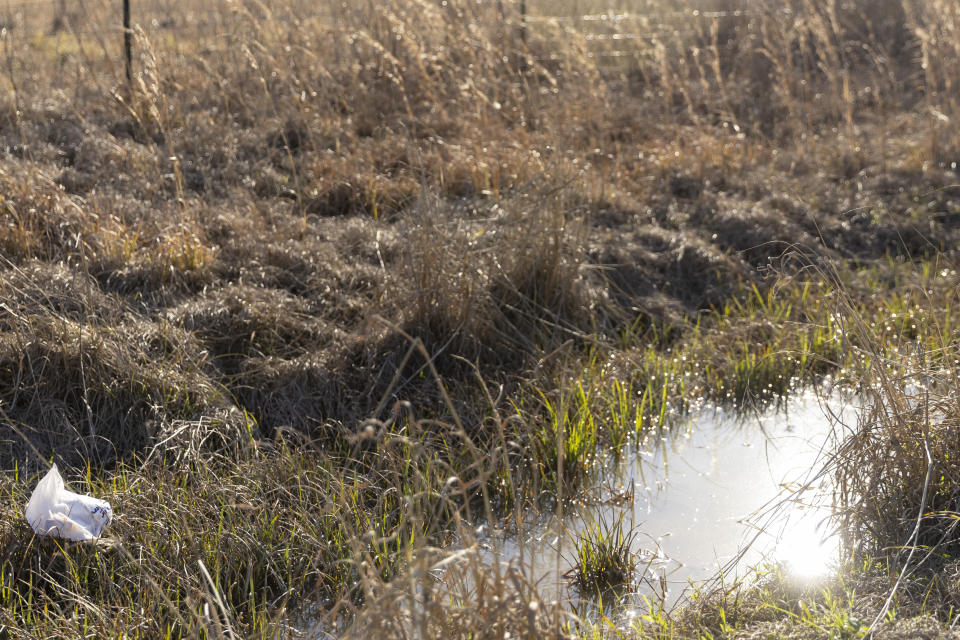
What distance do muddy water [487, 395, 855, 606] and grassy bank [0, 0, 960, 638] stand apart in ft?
0.44

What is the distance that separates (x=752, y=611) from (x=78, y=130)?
210 inches

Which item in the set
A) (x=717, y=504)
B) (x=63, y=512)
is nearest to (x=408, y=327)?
(x=717, y=504)

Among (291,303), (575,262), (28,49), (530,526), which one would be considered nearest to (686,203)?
(575,262)

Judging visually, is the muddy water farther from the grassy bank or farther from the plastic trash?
the plastic trash

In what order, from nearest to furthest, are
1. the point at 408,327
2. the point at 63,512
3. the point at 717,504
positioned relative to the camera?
the point at 63,512
the point at 717,504
the point at 408,327

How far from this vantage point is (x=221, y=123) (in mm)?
6492

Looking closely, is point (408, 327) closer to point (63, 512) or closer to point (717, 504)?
point (717, 504)

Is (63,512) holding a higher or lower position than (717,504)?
higher

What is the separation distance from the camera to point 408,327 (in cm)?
415

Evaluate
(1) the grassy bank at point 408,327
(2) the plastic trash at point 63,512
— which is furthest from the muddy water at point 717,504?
(2) the plastic trash at point 63,512

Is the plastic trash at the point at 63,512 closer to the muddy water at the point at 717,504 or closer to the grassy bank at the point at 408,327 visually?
Answer: the grassy bank at the point at 408,327

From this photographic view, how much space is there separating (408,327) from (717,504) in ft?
5.10

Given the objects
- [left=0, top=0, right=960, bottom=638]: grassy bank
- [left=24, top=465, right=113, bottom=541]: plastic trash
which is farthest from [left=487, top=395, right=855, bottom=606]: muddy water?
[left=24, top=465, right=113, bottom=541]: plastic trash

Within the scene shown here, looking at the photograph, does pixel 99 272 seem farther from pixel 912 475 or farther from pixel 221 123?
pixel 912 475
